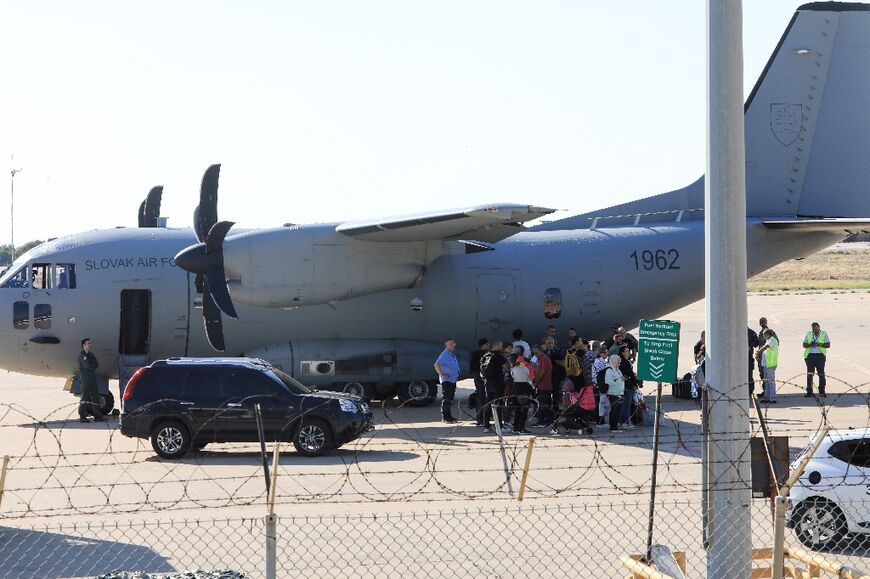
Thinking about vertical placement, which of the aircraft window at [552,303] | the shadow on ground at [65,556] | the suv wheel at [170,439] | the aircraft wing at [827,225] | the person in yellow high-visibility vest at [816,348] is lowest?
the shadow on ground at [65,556]

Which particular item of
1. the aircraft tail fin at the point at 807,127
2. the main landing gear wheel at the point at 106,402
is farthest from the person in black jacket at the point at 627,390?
the main landing gear wheel at the point at 106,402

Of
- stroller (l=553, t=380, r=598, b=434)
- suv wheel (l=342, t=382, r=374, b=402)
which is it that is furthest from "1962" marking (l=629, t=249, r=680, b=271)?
suv wheel (l=342, t=382, r=374, b=402)

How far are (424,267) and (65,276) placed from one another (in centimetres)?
740

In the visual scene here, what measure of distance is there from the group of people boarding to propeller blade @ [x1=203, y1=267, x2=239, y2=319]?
4.93m

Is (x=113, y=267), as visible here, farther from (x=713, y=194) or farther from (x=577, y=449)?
(x=713, y=194)

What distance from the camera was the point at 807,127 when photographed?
86.1 ft

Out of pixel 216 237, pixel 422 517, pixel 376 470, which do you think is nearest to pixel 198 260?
pixel 216 237

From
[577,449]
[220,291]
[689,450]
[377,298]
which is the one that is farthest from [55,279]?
[689,450]

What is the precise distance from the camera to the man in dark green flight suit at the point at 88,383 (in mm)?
22531

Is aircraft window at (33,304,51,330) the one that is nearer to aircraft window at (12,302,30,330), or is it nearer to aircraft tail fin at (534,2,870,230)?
aircraft window at (12,302,30,330)

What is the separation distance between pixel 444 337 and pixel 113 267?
7.12m

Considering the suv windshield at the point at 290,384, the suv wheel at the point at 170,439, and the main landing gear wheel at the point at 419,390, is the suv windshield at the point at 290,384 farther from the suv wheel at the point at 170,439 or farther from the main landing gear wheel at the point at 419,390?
the main landing gear wheel at the point at 419,390

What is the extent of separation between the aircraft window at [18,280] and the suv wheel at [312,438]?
8639mm

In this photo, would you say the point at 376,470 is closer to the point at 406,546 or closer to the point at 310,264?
the point at 406,546
